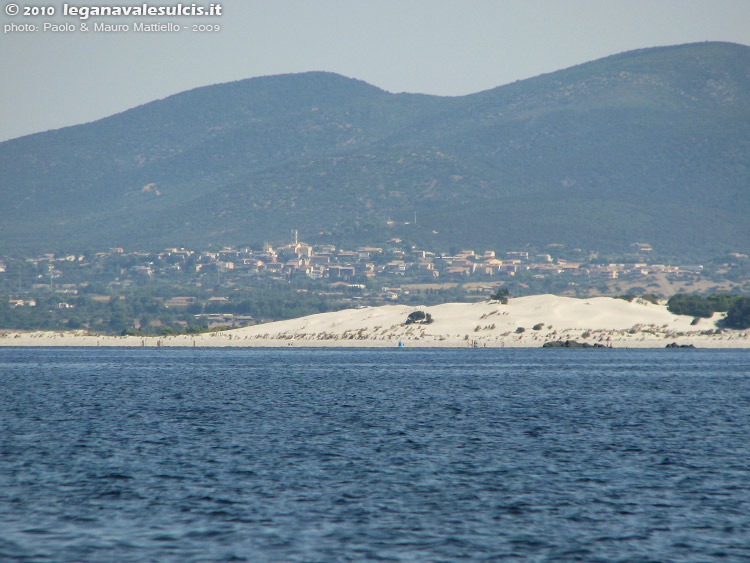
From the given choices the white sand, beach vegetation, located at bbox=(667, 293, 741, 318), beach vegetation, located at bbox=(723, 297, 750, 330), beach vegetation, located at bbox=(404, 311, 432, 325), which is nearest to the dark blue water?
beach vegetation, located at bbox=(723, 297, 750, 330)

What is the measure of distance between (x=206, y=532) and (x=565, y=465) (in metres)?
13.3

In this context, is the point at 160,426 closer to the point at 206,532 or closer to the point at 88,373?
the point at 206,532

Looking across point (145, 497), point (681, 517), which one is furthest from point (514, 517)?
point (145, 497)

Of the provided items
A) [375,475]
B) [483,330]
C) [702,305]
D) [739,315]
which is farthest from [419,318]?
[375,475]

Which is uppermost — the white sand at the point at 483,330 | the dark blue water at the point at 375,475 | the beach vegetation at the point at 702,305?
the beach vegetation at the point at 702,305

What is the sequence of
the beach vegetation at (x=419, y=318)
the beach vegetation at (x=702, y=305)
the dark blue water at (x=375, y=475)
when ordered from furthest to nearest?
the beach vegetation at (x=419, y=318) → the beach vegetation at (x=702, y=305) → the dark blue water at (x=375, y=475)

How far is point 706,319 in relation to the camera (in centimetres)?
13738

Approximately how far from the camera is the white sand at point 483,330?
443 feet

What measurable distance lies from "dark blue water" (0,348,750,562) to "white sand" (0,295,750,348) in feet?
247

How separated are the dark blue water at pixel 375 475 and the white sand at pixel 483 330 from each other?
75.2m

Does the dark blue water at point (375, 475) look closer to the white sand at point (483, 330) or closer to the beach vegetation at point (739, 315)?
the beach vegetation at point (739, 315)

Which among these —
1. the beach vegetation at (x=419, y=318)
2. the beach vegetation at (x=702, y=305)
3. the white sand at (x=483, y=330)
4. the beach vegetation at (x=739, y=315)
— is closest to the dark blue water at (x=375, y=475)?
the beach vegetation at (x=739, y=315)

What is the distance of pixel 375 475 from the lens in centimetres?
2928

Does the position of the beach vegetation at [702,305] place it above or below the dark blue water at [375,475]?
above
